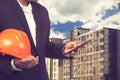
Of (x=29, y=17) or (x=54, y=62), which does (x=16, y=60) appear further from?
(x=54, y=62)

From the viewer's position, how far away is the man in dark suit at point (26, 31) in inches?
213

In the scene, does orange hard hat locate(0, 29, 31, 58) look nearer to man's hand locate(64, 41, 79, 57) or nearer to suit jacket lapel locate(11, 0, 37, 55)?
suit jacket lapel locate(11, 0, 37, 55)

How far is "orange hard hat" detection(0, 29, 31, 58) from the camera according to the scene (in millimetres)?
5340

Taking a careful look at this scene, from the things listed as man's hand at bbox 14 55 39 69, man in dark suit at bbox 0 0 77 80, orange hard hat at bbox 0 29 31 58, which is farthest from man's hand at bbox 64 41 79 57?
man's hand at bbox 14 55 39 69

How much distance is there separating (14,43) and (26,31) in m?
0.52

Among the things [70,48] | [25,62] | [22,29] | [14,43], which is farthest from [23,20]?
[70,48]

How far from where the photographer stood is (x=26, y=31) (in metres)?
5.87

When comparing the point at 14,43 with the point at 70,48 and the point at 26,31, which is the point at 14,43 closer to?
the point at 26,31

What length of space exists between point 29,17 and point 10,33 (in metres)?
0.72

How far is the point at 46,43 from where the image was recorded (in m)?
6.58

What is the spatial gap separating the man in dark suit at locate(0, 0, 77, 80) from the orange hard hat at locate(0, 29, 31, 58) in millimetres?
98

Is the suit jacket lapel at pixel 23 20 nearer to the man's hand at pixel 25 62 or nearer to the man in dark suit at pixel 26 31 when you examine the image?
the man in dark suit at pixel 26 31

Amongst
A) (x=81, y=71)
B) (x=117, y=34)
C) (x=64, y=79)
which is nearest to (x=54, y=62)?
(x=64, y=79)

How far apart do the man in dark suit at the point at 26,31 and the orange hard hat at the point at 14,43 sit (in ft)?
0.32
